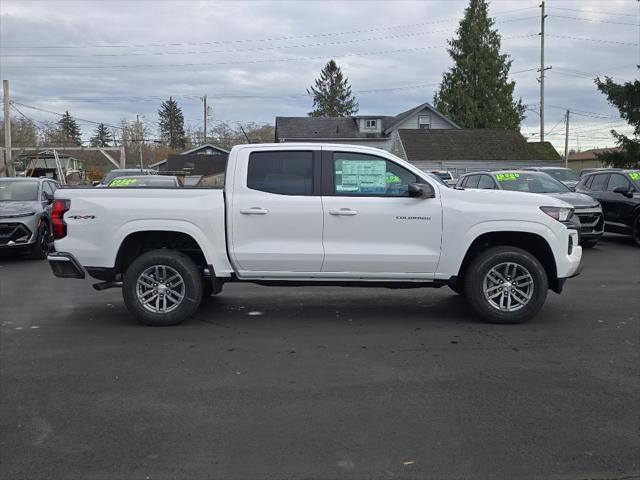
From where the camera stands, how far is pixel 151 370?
512 centimetres

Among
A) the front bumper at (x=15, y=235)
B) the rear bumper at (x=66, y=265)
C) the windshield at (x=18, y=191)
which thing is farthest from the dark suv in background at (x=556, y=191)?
the windshield at (x=18, y=191)

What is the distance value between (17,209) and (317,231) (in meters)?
8.14

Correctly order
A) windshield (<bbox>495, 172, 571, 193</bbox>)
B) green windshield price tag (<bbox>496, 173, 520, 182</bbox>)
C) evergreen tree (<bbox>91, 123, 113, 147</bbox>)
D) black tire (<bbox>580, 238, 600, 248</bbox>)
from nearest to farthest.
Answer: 1. black tire (<bbox>580, 238, 600, 248</bbox>)
2. windshield (<bbox>495, 172, 571, 193</bbox>)
3. green windshield price tag (<bbox>496, 173, 520, 182</bbox>)
4. evergreen tree (<bbox>91, 123, 113, 147</bbox>)

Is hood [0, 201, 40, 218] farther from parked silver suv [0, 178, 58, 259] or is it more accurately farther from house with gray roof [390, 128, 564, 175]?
house with gray roof [390, 128, 564, 175]

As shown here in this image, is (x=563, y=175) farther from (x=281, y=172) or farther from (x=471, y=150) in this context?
(x=471, y=150)

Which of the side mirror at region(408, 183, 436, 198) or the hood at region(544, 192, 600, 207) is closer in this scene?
the side mirror at region(408, 183, 436, 198)

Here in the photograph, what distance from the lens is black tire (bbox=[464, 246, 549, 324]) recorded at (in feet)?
21.1

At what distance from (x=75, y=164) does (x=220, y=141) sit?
19436 millimetres

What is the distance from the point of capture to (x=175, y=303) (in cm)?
654

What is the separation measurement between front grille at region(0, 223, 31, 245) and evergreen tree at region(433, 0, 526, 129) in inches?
1978

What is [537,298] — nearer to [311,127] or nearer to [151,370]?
[151,370]

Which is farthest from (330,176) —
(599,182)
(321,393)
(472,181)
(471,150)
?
(471,150)

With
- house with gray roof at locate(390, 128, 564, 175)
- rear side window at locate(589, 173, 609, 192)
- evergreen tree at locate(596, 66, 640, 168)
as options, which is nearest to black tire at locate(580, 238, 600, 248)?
rear side window at locate(589, 173, 609, 192)

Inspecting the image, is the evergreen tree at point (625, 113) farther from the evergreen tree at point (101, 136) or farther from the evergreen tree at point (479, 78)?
the evergreen tree at point (101, 136)
